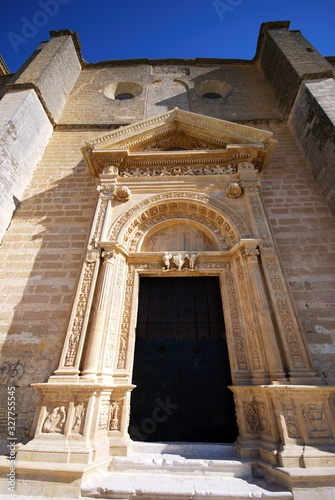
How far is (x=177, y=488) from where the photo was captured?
2803 mm

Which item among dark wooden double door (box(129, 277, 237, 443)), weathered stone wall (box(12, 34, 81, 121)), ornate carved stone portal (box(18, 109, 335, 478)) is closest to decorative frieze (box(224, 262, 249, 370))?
ornate carved stone portal (box(18, 109, 335, 478))

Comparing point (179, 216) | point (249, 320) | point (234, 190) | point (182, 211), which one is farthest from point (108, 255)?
point (234, 190)

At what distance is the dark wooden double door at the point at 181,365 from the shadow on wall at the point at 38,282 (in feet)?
5.19

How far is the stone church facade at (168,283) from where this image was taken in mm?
3434

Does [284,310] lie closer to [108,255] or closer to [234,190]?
[234,190]

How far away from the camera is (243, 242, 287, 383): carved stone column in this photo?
3781 millimetres

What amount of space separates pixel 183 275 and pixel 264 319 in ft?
5.98

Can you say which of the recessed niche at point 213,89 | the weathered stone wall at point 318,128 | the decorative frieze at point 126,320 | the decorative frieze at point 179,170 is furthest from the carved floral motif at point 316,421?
the recessed niche at point 213,89

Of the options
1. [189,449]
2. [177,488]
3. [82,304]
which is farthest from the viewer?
[82,304]

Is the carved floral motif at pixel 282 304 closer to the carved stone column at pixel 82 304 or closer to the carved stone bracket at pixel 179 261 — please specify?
the carved stone bracket at pixel 179 261

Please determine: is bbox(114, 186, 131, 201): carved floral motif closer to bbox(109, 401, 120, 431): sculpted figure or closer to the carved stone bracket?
the carved stone bracket

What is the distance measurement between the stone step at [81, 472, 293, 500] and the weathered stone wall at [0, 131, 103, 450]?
1.74m

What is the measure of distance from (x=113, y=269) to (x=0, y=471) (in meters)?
3.13

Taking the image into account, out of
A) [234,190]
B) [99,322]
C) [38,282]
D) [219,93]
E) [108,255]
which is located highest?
[219,93]
